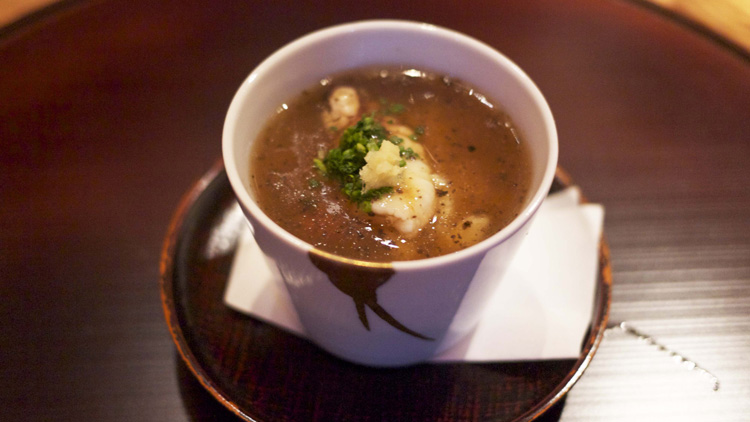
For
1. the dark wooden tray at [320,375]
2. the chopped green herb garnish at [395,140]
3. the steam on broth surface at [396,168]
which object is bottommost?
the dark wooden tray at [320,375]

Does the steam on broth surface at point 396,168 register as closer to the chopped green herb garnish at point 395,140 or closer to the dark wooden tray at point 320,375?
the chopped green herb garnish at point 395,140

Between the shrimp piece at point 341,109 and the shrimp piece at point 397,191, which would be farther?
the shrimp piece at point 341,109

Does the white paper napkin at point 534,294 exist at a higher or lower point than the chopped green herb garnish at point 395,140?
lower

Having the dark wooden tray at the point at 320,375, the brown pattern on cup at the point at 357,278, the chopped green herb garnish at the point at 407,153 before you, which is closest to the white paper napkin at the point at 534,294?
the dark wooden tray at the point at 320,375

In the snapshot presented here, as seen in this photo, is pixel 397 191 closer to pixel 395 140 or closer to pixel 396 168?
pixel 396 168

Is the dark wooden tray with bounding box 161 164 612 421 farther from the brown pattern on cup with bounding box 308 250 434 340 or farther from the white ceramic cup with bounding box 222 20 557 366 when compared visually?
the brown pattern on cup with bounding box 308 250 434 340

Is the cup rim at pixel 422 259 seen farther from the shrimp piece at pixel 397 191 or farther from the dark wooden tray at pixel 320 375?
the dark wooden tray at pixel 320 375

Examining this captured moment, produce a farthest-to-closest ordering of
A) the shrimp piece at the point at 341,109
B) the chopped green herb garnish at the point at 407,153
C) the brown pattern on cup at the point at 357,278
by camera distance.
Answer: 1. the shrimp piece at the point at 341,109
2. the chopped green herb garnish at the point at 407,153
3. the brown pattern on cup at the point at 357,278

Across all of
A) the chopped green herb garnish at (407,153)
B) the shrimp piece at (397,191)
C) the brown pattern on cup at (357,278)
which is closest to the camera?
the brown pattern on cup at (357,278)

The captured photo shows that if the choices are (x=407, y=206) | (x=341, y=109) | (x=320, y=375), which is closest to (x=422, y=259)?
(x=407, y=206)
